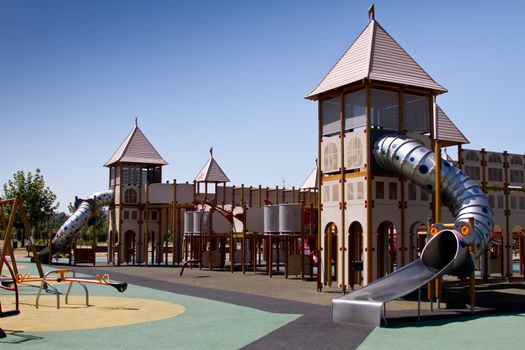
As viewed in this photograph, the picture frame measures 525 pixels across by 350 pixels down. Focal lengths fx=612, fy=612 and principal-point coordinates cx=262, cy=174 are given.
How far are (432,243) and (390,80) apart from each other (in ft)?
21.6

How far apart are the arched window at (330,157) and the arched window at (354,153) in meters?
0.84

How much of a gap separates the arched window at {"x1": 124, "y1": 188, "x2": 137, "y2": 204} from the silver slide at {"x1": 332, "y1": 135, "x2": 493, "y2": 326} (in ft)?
76.4

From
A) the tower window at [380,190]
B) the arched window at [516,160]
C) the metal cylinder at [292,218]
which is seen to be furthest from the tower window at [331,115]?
the arched window at [516,160]

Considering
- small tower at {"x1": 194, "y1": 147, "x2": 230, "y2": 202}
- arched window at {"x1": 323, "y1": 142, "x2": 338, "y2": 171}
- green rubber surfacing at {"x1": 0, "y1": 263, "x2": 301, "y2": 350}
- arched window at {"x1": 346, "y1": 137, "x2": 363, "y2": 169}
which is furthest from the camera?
small tower at {"x1": 194, "y1": 147, "x2": 230, "y2": 202}

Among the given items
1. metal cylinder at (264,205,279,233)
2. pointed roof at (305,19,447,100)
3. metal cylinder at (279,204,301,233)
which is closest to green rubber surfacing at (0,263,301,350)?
pointed roof at (305,19,447,100)

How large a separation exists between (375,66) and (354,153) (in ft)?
10.2

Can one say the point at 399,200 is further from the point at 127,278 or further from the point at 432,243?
the point at 127,278

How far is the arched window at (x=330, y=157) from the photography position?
2245cm

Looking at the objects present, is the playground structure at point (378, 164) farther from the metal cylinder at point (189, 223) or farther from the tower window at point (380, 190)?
the metal cylinder at point (189, 223)

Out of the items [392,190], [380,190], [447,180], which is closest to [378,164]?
[380,190]

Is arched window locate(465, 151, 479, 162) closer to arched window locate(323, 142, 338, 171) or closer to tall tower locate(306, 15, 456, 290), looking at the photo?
tall tower locate(306, 15, 456, 290)

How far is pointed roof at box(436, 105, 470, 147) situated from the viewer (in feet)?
95.2

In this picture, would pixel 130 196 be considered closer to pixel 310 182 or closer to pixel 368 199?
pixel 310 182

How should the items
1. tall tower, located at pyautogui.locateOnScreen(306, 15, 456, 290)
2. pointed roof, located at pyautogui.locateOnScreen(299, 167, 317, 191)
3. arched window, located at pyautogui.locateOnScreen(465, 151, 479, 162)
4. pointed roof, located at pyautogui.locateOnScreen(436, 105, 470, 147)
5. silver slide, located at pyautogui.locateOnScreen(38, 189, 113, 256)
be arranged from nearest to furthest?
tall tower, located at pyautogui.locateOnScreen(306, 15, 456, 290) < arched window, located at pyautogui.locateOnScreen(465, 151, 479, 162) < pointed roof, located at pyautogui.locateOnScreen(436, 105, 470, 147) < silver slide, located at pyautogui.locateOnScreen(38, 189, 113, 256) < pointed roof, located at pyautogui.locateOnScreen(299, 167, 317, 191)
